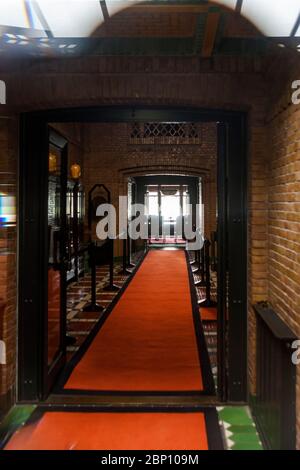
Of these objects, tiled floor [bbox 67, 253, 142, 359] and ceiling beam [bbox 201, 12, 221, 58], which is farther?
tiled floor [bbox 67, 253, 142, 359]

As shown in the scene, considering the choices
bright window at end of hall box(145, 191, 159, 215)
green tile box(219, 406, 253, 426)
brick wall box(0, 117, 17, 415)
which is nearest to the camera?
green tile box(219, 406, 253, 426)

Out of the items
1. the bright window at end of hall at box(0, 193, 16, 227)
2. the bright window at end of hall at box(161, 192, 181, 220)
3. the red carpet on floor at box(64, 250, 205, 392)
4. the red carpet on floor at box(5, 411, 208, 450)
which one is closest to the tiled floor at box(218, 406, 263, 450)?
the red carpet on floor at box(5, 411, 208, 450)

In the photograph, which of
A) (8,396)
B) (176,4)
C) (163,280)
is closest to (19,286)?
(8,396)

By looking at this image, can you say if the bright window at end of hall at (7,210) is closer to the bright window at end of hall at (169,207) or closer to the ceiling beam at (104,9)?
the ceiling beam at (104,9)

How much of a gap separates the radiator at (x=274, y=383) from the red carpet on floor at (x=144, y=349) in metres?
0.92

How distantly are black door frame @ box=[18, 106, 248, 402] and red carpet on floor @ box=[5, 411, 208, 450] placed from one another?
1.43ft

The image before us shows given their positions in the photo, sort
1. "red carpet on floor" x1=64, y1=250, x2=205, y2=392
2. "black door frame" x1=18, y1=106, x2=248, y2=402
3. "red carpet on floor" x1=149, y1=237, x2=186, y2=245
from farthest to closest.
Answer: "red carpet on floor" x1=149, y1=237, x2=186, y2=245, "red carpet on floor" x1=64, y1=250, x2=205, y2=392, "black door frame" x1=18, y1=106, x2=248, y2=402

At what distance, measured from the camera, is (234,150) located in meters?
3.57

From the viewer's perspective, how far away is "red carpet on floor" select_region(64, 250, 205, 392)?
395 centimetres

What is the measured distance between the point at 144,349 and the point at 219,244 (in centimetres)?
180

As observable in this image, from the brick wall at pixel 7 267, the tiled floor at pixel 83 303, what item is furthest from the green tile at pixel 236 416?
the tiled floor at pixel 83 303

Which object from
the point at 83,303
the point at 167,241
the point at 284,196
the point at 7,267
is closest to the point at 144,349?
the point at 7,267

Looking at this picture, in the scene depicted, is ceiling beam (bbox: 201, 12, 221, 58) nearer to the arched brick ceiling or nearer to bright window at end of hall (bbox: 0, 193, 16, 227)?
the arched brick ceiling

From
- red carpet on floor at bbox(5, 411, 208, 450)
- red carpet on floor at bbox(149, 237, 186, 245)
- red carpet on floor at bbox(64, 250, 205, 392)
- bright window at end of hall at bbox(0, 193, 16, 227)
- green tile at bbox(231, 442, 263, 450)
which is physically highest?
bright window at end of hall at bbox(0, 193, 16, 227)
